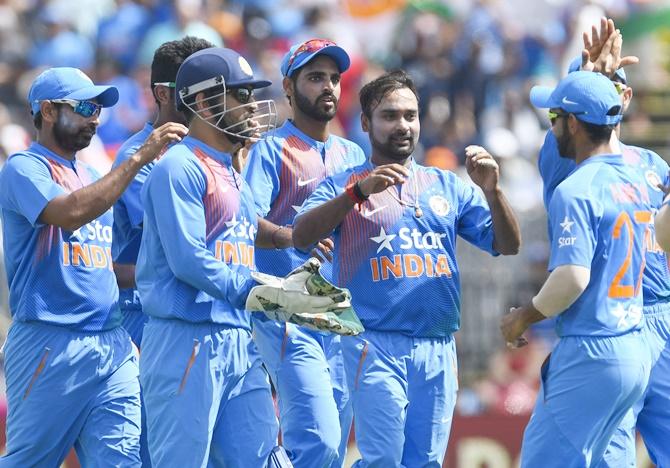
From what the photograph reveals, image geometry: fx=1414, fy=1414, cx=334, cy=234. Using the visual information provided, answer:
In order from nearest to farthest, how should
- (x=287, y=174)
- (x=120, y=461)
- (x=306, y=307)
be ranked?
(x=306, y=307), (x=120, y=461), (x=287, y=174)

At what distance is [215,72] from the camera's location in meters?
6.97

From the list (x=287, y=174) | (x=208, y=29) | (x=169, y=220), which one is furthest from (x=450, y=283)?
(x=208, y=29)

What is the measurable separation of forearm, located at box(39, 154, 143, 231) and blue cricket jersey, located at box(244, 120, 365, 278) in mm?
1280

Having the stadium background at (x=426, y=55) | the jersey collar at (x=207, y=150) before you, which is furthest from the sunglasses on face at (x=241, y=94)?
the stadium background at (x=426, y=55)

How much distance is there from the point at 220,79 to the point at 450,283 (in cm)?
178

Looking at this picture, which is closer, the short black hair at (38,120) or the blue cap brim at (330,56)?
the short black hair at (38,120)

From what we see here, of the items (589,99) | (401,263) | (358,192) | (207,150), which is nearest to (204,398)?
(207,150)

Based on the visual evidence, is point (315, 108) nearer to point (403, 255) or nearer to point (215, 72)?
point (403, 255)

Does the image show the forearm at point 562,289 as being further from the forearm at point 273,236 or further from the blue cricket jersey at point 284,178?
the blue cricket jersey at point 284,178

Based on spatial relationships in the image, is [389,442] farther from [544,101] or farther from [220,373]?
[544,101]

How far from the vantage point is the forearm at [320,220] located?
745cm

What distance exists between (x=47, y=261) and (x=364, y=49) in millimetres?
10942

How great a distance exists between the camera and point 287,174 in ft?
27.7

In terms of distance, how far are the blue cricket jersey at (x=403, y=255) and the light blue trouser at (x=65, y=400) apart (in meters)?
1.36
